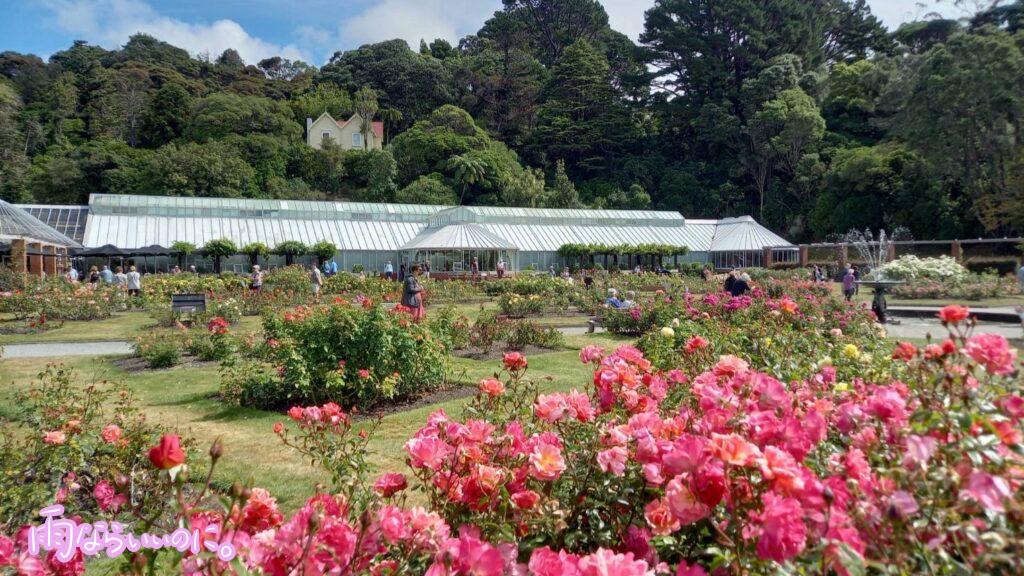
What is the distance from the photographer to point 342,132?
6216cm

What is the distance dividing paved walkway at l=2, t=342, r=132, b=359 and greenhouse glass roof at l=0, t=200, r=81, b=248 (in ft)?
43.3

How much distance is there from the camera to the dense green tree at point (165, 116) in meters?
54.3

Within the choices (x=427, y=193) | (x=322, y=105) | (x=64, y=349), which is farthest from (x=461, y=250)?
(x=322, y=105)

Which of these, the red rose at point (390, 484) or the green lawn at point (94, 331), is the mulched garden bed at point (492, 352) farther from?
the red rose at point (390, 484)

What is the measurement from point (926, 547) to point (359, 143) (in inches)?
2578

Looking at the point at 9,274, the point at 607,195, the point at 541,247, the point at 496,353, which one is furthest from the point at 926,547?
the point at 607,195

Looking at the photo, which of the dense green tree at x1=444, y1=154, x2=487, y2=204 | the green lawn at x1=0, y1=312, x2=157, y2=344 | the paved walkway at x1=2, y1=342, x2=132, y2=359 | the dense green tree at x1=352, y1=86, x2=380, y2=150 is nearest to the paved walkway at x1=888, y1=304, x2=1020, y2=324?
the paved walkway at x1=2, y1=342, x2=132, y2=359

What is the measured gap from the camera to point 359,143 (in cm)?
6291

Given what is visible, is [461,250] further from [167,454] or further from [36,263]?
[167,454]

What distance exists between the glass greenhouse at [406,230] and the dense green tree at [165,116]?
2439cm

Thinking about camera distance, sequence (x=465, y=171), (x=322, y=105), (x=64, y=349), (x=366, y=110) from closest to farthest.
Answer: (x=64, y=349)
(x=465, y=171)
(x=366, y=110)
(x=322, y=105)

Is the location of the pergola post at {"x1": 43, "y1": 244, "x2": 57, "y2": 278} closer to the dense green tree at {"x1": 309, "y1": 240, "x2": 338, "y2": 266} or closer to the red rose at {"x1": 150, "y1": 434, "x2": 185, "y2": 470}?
the dense green tree at {"x1": 309, "y1": 240, "x2": 338, "y2": 266}

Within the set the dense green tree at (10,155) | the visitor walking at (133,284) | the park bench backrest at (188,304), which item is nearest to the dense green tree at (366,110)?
the dense green tree at (10,155)

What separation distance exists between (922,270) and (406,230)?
25.6 m
